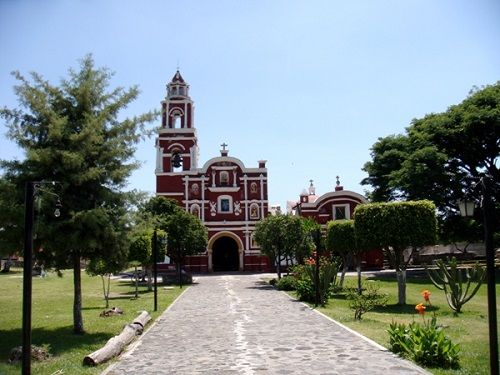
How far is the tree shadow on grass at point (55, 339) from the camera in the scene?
1088 cm

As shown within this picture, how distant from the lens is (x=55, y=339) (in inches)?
477

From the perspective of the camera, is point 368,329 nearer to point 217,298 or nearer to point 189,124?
point 217,298

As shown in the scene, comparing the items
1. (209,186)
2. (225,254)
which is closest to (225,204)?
(209,186)

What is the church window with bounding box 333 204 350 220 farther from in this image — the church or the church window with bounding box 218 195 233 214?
the church window with bounding box 218 195 233 214

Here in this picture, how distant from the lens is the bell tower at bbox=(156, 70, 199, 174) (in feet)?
149

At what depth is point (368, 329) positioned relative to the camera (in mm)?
12445

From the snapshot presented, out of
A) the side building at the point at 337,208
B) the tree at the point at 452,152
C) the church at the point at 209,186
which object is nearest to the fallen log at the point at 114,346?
the tree at the point at 452,152

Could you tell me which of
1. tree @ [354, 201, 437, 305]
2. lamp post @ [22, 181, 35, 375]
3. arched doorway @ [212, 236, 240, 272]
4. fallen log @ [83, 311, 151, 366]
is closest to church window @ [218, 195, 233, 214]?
arched doorway @ [212, 236, 240, 272]

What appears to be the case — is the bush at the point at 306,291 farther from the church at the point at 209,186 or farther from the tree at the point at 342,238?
the church at the point at 209,186

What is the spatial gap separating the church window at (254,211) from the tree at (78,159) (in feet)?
107

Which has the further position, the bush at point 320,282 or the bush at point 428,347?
the bush at point 320,282

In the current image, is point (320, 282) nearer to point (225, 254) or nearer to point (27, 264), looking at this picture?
point (27, 264)

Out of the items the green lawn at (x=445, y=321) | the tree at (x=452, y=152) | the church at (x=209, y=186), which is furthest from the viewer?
the church at (x=209, y=186)

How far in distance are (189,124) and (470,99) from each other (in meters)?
24.0
